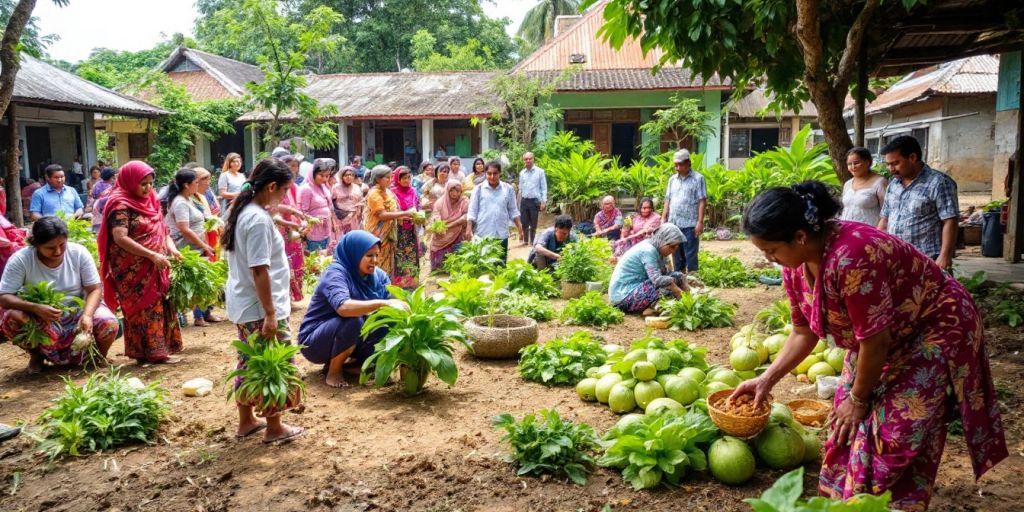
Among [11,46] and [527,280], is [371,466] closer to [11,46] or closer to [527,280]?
[11,46]

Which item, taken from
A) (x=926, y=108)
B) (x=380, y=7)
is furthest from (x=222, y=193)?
(x=380, y=7)

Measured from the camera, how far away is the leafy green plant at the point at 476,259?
8.85 meters

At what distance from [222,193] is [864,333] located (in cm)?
776

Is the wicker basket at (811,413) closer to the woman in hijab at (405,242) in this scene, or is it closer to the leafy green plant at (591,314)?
the leafy green plant at (591,314)

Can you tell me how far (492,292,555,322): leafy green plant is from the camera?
7086mm

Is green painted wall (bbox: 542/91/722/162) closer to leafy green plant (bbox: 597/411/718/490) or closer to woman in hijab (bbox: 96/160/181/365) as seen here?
A: woman in hijab (bbox: 96/160/181/365)

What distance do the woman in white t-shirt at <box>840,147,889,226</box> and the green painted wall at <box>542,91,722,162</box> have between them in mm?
13557

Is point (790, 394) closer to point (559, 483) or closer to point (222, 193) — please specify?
point (559, 483)

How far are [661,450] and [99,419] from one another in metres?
3.14

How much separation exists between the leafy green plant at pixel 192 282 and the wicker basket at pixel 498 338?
231cm

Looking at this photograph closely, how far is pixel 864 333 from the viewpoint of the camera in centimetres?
237

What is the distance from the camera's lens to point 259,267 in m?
3.96

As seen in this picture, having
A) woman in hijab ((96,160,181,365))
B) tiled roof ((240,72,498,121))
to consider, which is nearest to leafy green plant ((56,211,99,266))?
woman in hijab ((96,160,181,365))

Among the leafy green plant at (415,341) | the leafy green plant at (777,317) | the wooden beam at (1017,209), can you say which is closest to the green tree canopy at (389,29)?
the wooden beam at (1017,209)
